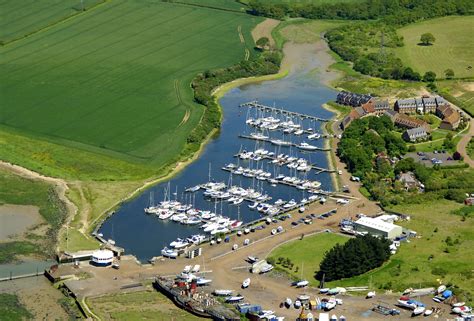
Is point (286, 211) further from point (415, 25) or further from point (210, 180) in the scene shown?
point (415, 25)

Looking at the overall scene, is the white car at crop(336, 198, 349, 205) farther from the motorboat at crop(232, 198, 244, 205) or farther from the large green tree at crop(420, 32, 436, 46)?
the large green tree at crop(420, 32, 436, 46)

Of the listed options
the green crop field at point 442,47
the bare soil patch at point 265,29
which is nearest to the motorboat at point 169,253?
the green crop field at point 442,47

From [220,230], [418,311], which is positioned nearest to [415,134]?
[220,230]

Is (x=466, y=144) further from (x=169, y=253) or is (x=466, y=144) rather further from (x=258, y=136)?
(x=169, y=253)

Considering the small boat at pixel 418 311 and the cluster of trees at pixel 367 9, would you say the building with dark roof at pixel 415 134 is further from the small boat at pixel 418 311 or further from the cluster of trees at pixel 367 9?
the cluster of trees at pixel 367 9

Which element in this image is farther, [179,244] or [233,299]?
[179,244]

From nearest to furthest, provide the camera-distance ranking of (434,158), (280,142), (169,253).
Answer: (169,253), (434,158), (280,142)
